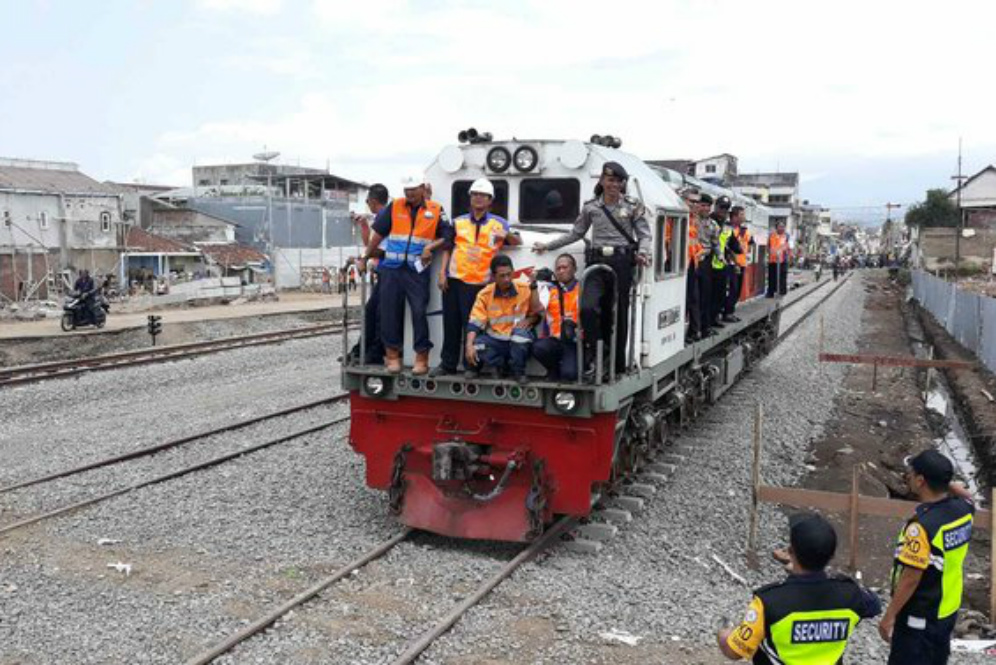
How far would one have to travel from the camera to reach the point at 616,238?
8031mm

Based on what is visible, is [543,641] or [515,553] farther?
[515,553]

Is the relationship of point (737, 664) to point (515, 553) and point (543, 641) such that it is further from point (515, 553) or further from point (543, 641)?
point (515, 553)

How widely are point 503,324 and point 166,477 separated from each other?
458cm

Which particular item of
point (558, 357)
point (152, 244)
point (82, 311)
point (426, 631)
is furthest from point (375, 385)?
point (152, 244)

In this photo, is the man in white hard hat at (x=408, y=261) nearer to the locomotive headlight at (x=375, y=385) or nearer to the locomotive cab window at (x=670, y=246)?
the locomotive headlight at (x=375, y=385)

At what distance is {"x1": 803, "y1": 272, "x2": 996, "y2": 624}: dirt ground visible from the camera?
8875 mm

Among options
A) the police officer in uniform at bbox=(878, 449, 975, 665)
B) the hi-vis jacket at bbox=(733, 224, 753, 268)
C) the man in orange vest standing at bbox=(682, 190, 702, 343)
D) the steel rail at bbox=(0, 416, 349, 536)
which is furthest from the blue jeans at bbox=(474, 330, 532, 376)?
the hi-vis jacket at bbox=(733, 224, 753, 268)

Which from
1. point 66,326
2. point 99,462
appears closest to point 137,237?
point 66,326

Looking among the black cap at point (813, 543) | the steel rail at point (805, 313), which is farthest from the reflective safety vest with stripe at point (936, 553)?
the steel rail at point (805, 313)

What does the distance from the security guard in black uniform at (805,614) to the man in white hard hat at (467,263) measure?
14.9 ft

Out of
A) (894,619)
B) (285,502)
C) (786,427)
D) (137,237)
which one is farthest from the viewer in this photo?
(137,237)

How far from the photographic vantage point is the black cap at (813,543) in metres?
3.89

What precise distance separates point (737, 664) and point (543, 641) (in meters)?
1.32

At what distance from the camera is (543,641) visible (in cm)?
620
